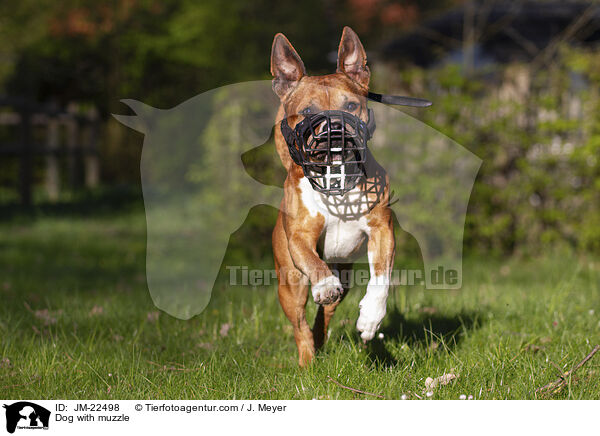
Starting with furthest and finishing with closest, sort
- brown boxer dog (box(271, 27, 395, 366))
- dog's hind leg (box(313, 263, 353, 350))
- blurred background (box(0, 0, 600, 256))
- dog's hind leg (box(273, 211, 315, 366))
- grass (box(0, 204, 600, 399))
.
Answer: blurred background (box(0, 0, 600, 256))
grass (box(0, 204, 600, 399))
dog's hind leg (box(313, 263, 353, 350))
dog's hind leg (box(273, 211, 315, 366))
brown boxer dog (box(271, 27, 395, 366))

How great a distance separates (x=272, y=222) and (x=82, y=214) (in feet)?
19.5

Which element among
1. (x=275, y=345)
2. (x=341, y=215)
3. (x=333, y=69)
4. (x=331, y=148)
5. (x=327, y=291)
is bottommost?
(x=275, y=345)

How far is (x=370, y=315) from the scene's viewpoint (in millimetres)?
2428

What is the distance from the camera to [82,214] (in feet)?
38.3

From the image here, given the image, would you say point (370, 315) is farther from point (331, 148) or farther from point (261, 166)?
point (261, 166)

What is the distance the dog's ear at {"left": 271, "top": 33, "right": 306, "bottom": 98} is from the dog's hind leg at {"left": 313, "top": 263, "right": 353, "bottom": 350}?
84 cm

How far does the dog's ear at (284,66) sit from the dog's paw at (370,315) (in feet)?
2.93

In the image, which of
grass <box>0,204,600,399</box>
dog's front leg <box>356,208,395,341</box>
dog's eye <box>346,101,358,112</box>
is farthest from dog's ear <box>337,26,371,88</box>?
grass <box>0,204,600,399</box>

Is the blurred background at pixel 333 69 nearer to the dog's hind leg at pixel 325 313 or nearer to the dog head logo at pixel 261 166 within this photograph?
the dog head logo at pixel 261 166

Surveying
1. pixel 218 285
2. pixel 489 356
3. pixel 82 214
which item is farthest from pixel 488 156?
pixel 82 214

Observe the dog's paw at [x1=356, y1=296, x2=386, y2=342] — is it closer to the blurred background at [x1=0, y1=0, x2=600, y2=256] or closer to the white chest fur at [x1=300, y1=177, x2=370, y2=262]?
the white chest fur at [x1=300, y1=177, x2=370, y2=262]

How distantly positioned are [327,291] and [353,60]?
2.98 feet
